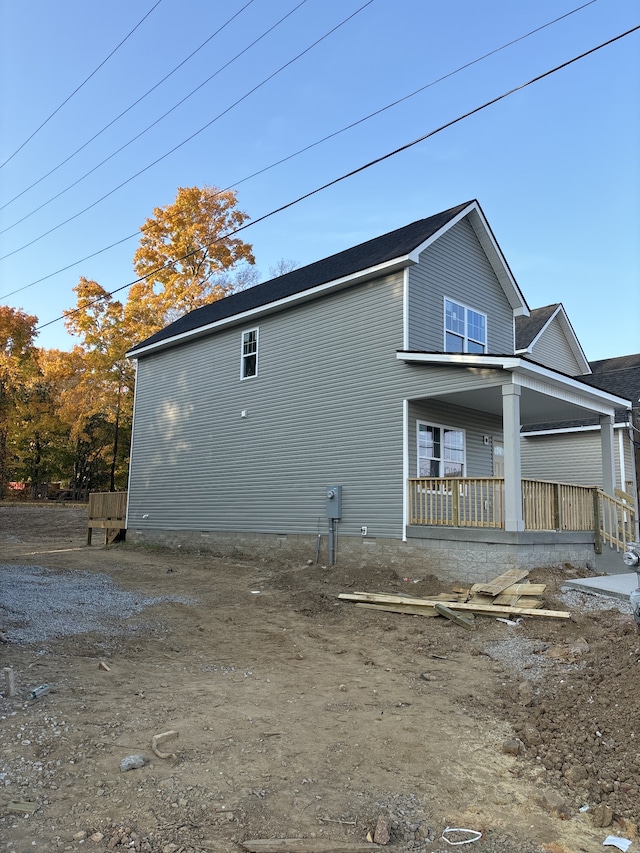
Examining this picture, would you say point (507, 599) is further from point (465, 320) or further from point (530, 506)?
point (465, 320)

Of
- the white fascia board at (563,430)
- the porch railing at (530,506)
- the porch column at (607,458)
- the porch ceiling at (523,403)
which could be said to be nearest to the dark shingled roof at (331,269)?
the porch ceiling at (523,403)

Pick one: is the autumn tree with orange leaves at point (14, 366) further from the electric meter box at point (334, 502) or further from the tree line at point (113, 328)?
the electric meter box at point (334, 502)

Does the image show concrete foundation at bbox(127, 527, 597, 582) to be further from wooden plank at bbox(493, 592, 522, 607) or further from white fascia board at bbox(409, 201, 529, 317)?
white fascia board at bbox(409, 201, 529, 317)

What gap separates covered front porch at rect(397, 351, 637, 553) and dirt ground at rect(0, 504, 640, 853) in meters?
2.60

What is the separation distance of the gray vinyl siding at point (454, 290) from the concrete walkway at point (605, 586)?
18.1ft

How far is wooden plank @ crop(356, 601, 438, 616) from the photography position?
8.84m

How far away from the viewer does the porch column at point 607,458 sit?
13375mm

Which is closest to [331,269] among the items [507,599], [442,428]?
[442,428]

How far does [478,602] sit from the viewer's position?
901 centimetres

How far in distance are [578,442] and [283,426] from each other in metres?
9.42

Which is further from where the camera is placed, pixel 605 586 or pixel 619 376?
pixel 619 376

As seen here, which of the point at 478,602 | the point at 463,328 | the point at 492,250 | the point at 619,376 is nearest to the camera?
the point at 478,602

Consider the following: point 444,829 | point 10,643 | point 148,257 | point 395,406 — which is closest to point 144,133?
point 395,406

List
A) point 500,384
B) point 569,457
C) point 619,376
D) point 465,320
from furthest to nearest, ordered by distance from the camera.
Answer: point 619,376, point 569,457, point 465,320, point 500,384
